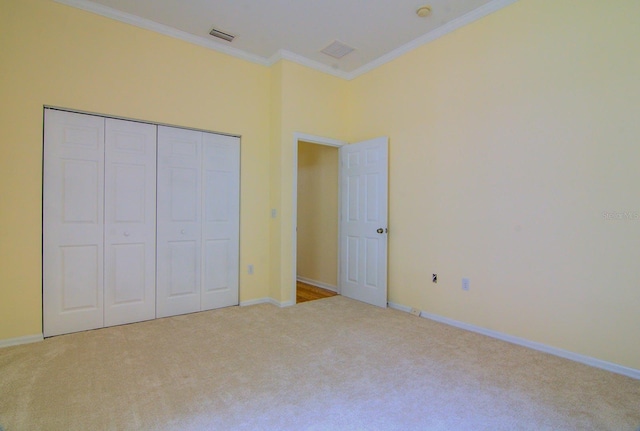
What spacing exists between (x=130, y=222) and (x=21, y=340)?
1320 mm

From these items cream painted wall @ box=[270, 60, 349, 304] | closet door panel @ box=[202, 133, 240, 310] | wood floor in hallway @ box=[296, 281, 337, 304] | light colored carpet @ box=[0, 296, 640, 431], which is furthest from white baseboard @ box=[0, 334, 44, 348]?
wood floor in hallway @ box=[296, 281, 337, 304]

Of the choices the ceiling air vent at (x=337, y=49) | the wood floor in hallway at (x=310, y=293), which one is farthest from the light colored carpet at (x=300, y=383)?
the ceiling air vent at (x=337, y=49)

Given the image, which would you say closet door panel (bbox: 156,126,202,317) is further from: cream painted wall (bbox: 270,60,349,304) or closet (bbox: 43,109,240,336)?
cream painted wall (bbox: 270,60,349,304)

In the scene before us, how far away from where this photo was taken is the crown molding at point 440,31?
3.12m

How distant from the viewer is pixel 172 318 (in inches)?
143

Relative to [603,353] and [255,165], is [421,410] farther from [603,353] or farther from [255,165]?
[255,165]

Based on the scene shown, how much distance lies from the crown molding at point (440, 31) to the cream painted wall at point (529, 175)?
0.26ft

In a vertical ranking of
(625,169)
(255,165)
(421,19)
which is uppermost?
(421,19)

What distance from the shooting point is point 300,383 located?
88.4 inches

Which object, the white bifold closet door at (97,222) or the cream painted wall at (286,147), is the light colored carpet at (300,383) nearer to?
the white bifold closet door at (97,222)

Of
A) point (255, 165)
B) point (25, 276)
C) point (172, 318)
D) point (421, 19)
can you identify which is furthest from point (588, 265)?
point (25, 276)

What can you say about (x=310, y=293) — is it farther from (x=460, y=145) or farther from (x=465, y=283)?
(x=460, y=145)

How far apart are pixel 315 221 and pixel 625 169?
384cm

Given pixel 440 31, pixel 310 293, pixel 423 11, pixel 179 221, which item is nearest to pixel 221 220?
pixel 179 221
